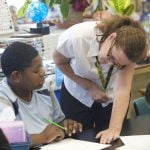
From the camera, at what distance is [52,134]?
152cm

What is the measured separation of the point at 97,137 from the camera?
154 centimetres

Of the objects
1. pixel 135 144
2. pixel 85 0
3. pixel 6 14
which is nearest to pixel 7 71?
pixel 135 144

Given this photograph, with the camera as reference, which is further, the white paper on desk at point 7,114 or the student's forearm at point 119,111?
the student's forearm at point 119,111

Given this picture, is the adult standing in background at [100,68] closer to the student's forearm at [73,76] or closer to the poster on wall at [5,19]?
the student's forearm at [73,76]

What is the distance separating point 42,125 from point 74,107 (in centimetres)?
43

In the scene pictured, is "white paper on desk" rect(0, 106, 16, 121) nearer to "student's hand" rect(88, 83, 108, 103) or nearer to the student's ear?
the student's ear

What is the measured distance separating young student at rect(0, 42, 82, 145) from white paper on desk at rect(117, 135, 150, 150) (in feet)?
0.78

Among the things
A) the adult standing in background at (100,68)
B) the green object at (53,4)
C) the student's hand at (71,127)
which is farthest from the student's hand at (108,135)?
the green object at (53,4)

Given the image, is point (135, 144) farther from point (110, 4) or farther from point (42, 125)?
point (110, 4)

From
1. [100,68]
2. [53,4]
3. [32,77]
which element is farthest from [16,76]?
[53,4]

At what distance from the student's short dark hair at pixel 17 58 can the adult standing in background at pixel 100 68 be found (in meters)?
0.25

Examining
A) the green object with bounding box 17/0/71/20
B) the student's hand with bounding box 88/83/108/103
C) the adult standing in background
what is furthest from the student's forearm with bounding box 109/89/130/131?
the green object with bounding box 17/0/71/20

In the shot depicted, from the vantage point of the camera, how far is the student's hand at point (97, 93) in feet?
5.97

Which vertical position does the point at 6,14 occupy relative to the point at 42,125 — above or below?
above
